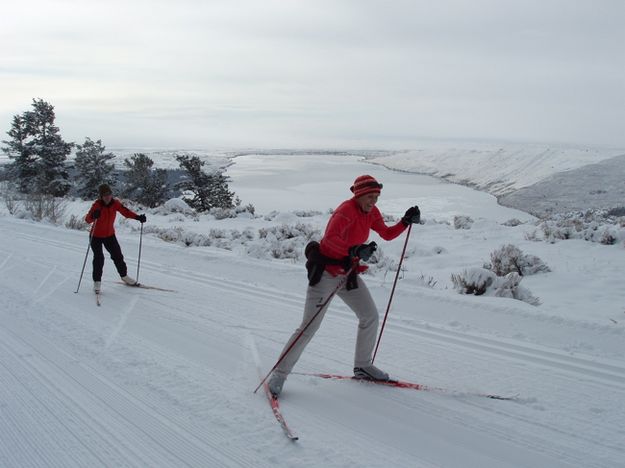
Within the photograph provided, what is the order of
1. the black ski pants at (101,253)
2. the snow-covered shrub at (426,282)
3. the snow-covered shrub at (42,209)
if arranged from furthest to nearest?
the snow-covered shrub at (42,209) → the snow-covered shrub at (426,282) → the black ski pants at (101,253)

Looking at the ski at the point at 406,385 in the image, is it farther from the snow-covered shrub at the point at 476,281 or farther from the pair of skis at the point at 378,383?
the snow-covered shrub at the point at 476,281

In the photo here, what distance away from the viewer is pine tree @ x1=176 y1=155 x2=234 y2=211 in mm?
33688

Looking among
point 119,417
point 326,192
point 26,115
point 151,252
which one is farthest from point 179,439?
point 26,115

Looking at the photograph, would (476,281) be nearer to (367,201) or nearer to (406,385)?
(406,385)

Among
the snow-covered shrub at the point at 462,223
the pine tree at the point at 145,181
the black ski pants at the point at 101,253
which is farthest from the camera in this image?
the pine tree at the point at 145,181

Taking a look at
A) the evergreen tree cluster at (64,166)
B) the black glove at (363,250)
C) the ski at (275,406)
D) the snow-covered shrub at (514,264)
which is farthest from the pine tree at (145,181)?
the black glove at (363,250)

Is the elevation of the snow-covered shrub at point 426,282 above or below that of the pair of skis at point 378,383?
above

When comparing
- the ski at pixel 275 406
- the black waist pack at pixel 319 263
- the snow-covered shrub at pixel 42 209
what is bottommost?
the snow-covered shrub at pixel 42 209

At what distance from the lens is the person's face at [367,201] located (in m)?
4.28

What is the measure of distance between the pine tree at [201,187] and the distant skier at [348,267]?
29.5 metres

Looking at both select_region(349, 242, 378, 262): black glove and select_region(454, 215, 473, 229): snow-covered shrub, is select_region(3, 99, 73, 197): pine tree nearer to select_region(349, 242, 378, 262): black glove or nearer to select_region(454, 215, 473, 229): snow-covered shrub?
select_region(454, 215, 473, 229): snow-covered shrub

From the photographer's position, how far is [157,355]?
5.22 m

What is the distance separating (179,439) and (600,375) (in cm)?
394

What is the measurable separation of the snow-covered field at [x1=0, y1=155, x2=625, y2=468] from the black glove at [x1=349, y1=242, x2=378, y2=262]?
4.25ft
